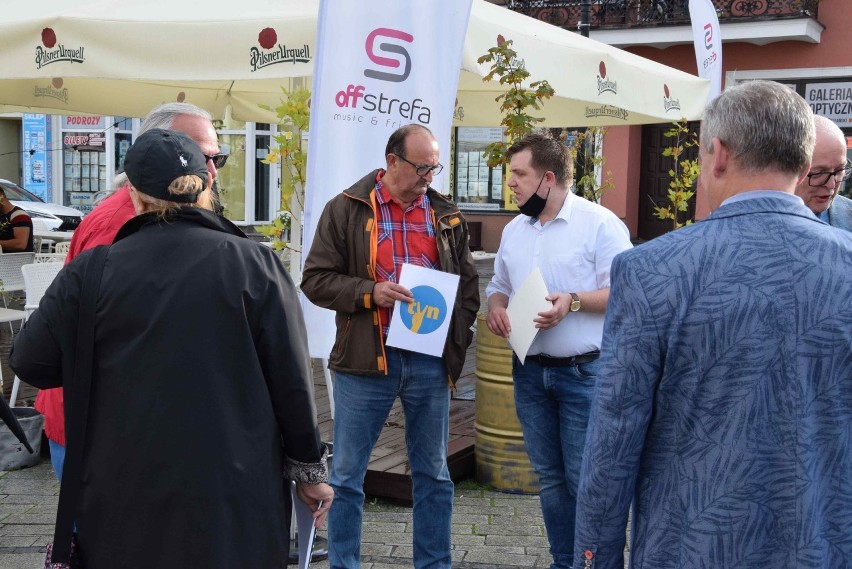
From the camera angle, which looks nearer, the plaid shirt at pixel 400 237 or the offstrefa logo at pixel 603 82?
the plaid shirt at pixel 400 237

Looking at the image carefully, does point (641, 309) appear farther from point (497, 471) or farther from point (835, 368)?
point (497, 471)

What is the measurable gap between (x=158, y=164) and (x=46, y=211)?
59.6ft

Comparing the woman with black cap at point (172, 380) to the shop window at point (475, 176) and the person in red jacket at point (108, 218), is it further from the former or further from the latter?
the shop window at point (475, 176)

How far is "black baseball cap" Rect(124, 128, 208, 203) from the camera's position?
238cm

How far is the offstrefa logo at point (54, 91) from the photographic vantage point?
8906 millimetres

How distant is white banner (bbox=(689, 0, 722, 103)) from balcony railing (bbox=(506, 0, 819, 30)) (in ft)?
30.4

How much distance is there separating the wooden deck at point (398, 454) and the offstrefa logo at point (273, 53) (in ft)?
7.24

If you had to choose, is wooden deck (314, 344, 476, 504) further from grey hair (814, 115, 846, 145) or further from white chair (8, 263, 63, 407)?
grey hair (814, 115, 846, 145)

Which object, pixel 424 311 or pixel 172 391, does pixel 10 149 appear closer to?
pixel 424 311

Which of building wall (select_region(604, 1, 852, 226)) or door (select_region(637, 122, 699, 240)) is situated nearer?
building wall (select_region(604, 1, 852, 226))

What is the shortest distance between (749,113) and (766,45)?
19.2 meters

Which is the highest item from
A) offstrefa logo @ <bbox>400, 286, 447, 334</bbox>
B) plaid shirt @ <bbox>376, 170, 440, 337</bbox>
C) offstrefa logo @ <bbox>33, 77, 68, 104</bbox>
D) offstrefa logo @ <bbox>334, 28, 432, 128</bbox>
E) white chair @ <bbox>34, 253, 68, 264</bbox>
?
offstrefa logo @ <bbox>33, 77, 68, 104</bbox>

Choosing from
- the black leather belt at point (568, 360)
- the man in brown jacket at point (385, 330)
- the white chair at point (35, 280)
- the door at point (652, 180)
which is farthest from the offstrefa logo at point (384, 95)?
the door at point (652, 180)

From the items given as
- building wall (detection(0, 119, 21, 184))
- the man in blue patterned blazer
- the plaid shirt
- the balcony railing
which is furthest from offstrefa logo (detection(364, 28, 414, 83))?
building wall (detection(0, 119, 21, 184))
